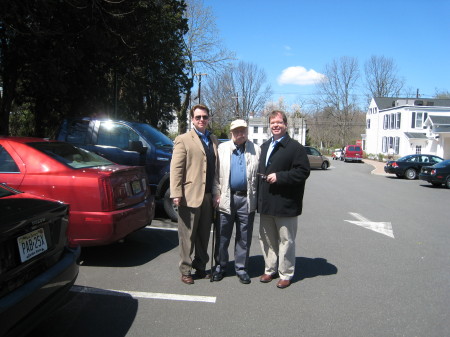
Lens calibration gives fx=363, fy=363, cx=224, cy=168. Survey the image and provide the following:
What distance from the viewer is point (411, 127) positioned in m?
41.2

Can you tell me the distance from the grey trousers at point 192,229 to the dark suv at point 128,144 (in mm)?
2691

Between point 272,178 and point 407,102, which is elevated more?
point 407,102

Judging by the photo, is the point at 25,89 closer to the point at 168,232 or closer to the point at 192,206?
the point at 168,232

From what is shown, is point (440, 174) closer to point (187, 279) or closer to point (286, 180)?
point (286, 180)

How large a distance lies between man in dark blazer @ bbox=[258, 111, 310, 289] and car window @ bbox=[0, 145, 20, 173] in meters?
2.90

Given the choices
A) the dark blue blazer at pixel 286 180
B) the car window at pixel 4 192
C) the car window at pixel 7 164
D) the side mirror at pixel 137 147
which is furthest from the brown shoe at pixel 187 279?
the side mirror at pixel 137 147

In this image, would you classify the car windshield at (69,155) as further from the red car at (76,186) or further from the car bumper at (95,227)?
the car bumper at (95,227)

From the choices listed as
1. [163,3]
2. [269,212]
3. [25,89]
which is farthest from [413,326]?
[163,3]

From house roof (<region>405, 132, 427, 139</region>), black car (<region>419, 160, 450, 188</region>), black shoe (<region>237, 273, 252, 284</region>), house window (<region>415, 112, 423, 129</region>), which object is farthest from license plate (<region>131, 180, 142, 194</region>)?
house window (<region>415, 112, 423, 129</region>)

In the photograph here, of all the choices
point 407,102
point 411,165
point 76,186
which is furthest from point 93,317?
point 407,102

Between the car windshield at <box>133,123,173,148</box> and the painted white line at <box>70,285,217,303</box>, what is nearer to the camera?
the painted white line at <box>70,285,217,303</box>

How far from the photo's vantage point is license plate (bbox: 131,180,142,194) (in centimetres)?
482

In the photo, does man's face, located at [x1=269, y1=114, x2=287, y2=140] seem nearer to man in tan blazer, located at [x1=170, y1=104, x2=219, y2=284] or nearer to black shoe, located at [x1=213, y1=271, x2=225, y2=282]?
man in tan blazer, located at [x1=170, y1=104, x2=219, y2=284]

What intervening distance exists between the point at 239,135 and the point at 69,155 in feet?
7.71
